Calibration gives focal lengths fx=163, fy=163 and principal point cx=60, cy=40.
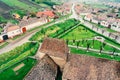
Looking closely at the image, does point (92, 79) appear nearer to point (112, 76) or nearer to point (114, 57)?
point (112, 76)

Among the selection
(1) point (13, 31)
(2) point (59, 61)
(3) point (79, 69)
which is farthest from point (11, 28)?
(3) point (79, 69)

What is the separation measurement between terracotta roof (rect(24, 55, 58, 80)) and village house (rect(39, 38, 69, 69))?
125 inches

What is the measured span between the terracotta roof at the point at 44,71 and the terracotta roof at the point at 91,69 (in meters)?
4.22

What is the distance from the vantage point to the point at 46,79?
43250 millimetres

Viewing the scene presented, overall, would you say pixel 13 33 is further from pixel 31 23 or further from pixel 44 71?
pixel 44 71

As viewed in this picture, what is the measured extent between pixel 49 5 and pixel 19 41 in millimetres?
116471

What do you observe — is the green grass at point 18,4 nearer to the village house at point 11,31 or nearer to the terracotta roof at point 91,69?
the village house at point 11,31

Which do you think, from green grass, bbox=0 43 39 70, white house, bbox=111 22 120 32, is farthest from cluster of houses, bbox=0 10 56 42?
white house, bbox=111 22 120 32

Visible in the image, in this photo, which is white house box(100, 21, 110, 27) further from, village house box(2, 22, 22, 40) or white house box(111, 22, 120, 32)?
village house box(2, 22, 22, 40)

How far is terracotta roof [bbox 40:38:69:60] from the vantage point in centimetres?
5309

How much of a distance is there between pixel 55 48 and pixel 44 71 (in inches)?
460

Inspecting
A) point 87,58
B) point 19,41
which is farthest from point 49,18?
→ point 87,58

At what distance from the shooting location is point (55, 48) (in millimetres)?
54469

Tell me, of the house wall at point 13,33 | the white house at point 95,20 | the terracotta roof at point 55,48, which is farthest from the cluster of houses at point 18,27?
the white house at point 95,20
